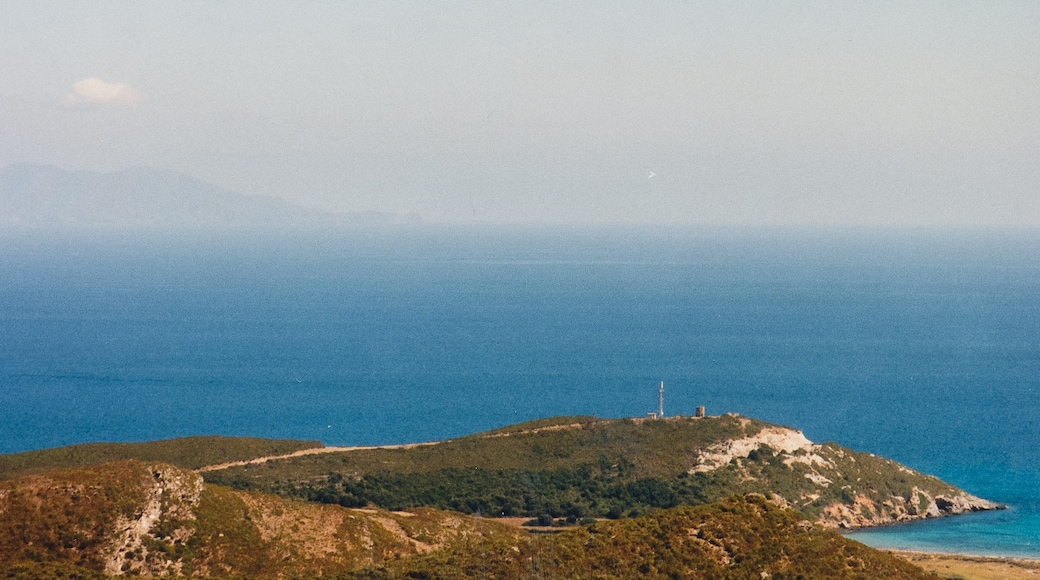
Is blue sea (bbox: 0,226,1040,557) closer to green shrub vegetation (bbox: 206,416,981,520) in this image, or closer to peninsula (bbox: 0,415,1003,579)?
green shrub vegetation (bbox: 206,416,981,520)

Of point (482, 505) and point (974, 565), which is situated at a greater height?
point (482, 505)

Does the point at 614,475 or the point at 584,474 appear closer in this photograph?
the point at 584,474

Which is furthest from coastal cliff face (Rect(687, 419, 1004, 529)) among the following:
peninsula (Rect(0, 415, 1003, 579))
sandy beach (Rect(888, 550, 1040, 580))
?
sandy beach (Rect(888, 550, 1040, 580))

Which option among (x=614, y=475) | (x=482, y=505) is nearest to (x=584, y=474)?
(x=614, y=475)

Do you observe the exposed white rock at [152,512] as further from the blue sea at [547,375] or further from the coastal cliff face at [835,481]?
the blue sea at [547,375]

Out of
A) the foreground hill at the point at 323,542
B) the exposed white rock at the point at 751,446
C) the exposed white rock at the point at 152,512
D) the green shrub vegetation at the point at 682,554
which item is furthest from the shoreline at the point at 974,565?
the exposed white rock at the point at 152,512

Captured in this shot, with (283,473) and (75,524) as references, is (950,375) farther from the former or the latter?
(75,524)

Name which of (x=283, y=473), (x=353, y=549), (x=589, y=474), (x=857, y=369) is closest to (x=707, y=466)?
(x=589, y=474)

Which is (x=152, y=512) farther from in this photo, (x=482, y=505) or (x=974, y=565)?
(x=974, y=565)
